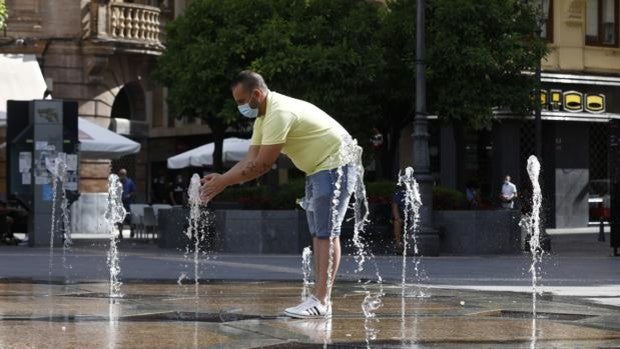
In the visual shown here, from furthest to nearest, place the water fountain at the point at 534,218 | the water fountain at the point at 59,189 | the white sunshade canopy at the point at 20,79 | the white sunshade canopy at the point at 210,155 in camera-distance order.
Answer: the white sunshade canopy at the point at 210,155 < the white sunshade canopy at the point at 20,79 < the water fountain at the point at 59,189 < the water fountain at the point at 534,218

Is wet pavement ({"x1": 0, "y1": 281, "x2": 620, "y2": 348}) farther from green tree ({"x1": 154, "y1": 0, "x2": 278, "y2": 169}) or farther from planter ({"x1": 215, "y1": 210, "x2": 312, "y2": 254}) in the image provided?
green tree ({"x1": 154, "y1": 0, "x2": 278, "y2": 169})

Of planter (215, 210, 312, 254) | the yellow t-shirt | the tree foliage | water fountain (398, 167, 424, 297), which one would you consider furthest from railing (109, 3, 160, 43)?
the yellow t-shirt

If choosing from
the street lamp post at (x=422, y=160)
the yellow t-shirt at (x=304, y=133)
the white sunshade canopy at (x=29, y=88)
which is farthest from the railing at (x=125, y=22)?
the yellow t-shirt at (x=304, y=133)

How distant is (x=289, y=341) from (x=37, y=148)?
1853cm

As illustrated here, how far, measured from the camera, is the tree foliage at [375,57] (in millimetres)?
26547

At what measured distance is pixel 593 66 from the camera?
40344mm

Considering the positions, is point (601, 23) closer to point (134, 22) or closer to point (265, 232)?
point (134, 22)

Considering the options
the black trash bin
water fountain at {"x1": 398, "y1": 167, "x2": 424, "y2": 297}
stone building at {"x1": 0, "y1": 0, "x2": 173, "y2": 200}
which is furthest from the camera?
stone building at {"x1": 0, "y1": 0, "x2": 173, "y2": 200}

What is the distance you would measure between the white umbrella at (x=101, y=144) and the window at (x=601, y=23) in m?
16.5

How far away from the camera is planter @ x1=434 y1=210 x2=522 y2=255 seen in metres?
24.1

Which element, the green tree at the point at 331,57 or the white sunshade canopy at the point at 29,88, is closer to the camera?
the green tree at the point at 331,57

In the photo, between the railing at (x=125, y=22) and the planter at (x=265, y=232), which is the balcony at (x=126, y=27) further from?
the planter at (x=265, y=232)

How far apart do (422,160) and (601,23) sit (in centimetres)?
1886

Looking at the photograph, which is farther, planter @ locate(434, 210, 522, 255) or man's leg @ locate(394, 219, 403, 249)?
planter @ locate(434, 210, 522, 255)
